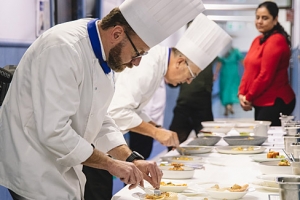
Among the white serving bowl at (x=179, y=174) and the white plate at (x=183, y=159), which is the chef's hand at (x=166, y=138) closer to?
the white plate at (x=183, y=159)

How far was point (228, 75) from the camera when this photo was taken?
10.1m

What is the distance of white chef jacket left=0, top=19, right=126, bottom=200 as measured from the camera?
189 centimetres

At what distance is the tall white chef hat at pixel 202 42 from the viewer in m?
3.51

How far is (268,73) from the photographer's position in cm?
490

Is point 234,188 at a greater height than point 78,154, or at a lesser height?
lesser

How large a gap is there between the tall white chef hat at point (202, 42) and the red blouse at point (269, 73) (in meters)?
1.17

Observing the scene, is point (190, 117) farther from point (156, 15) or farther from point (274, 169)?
point (156, 15)

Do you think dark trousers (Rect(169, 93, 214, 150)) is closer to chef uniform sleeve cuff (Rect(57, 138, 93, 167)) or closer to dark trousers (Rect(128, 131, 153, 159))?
dark trousers (Rect(128, 131, 153, 159))

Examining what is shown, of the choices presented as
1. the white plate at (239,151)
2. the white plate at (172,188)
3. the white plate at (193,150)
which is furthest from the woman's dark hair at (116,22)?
the white plate at (239,151)

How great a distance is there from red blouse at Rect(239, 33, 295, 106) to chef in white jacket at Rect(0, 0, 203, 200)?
282 centimetres

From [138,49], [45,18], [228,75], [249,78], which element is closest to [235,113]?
[228,75]

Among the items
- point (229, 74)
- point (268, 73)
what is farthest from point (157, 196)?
point (229, 74)

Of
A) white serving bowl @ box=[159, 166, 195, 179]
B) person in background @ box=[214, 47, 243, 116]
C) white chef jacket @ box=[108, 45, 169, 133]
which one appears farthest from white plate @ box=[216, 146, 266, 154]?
person in background @ box=[214, 47, 243, 116]

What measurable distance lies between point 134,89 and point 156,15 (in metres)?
1.02
